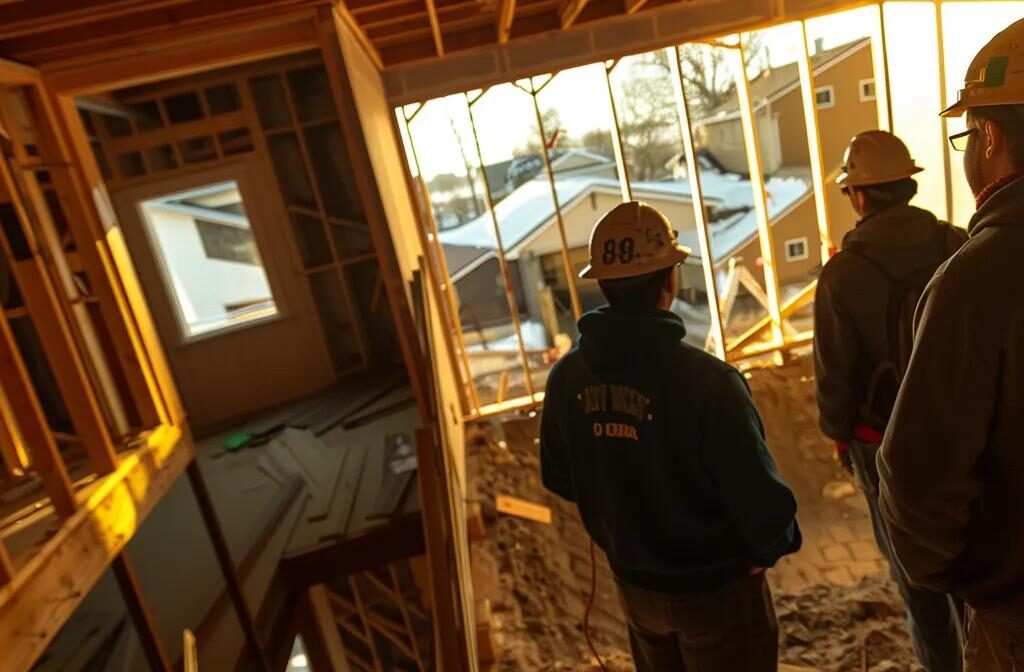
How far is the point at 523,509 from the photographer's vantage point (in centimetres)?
461

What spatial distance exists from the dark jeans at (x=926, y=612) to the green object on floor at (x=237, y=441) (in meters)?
4.99

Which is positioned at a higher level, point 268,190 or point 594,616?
point 268,190

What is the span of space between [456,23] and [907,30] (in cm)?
362

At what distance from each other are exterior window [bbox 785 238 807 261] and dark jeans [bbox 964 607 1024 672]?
9531 mm

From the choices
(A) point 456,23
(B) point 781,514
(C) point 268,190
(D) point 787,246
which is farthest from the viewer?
(D) point 787,246

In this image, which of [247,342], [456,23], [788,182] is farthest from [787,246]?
[247,342]

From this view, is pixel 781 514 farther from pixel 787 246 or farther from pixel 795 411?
pixel 787 246

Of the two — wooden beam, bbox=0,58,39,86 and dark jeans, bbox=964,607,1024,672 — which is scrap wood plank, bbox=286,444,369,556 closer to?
wooden beam, bbox=0,58,39,86

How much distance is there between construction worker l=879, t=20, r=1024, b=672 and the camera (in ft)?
3.60

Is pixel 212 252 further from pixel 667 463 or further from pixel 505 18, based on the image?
pixel 667 463

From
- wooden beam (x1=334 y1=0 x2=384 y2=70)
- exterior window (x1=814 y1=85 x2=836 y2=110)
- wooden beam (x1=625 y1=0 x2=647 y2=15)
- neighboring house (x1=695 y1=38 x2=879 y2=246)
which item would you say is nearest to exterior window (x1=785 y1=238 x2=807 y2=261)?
neighboring house (x1=695 y1=38 x2=879 y2=246)

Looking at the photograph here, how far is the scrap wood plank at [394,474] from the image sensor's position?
4266mm

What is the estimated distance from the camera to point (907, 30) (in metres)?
5.20

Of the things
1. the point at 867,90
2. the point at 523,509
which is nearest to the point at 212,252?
the point at 523,509
